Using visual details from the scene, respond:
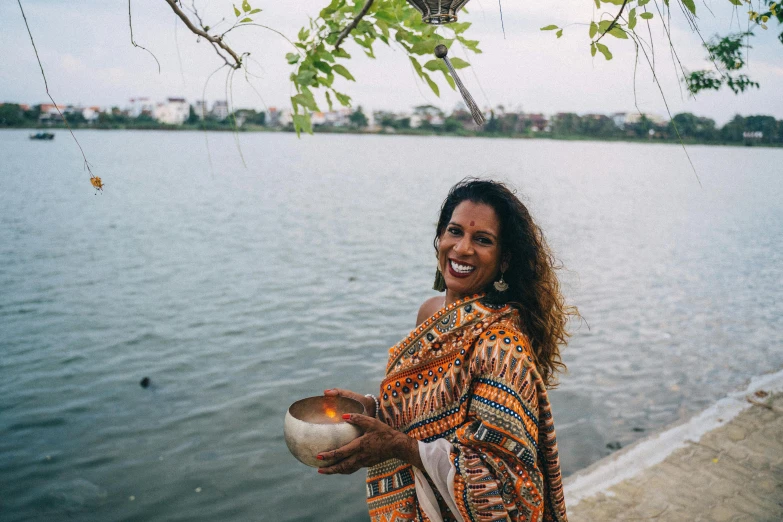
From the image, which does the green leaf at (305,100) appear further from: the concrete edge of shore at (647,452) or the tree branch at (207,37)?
the concrete edge of shore at (647,452)

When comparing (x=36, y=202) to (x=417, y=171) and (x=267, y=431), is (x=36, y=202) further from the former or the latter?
(x=417, y=171)

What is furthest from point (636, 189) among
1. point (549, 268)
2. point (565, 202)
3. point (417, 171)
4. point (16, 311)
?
point (549, 268)

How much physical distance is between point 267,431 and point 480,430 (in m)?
5.26

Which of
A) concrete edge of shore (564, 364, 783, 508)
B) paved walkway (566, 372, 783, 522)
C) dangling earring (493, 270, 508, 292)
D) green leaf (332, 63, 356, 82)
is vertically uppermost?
green leaf (332, 63, 356, 82)

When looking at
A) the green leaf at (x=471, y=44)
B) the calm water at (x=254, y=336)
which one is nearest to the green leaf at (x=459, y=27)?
the green leaf at (x=471, y=44)

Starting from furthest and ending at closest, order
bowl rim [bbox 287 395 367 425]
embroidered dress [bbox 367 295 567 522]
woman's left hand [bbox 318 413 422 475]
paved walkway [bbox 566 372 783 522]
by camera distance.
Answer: paved walkway [bbox 566 372 783 522], bowl rim [bbox 287 395 367 425], woman's left hand [bbox 318 413 422 475], embroidered dress [bbox 367 295 567 522]

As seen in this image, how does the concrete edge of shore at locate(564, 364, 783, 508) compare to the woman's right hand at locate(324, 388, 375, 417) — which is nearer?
the woman's right hand at locate(324, 388, 375, 417)

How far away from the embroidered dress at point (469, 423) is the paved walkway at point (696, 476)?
2135mm

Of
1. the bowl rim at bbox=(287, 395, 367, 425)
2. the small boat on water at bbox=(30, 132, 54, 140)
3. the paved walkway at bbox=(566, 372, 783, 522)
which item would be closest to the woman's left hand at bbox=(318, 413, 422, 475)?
the bowl rim at bbox=(287, 395, 367, 425)

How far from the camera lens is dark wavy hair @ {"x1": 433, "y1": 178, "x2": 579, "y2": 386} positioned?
2.19 meters

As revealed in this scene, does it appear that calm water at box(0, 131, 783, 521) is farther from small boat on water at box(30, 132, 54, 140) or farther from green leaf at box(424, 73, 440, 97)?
small boat on water at box(30, 132, 54, 140)

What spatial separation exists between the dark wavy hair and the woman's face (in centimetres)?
4

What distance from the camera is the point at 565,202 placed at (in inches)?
1096

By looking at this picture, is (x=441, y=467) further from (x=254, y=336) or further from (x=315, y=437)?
(x=254, y=336)
